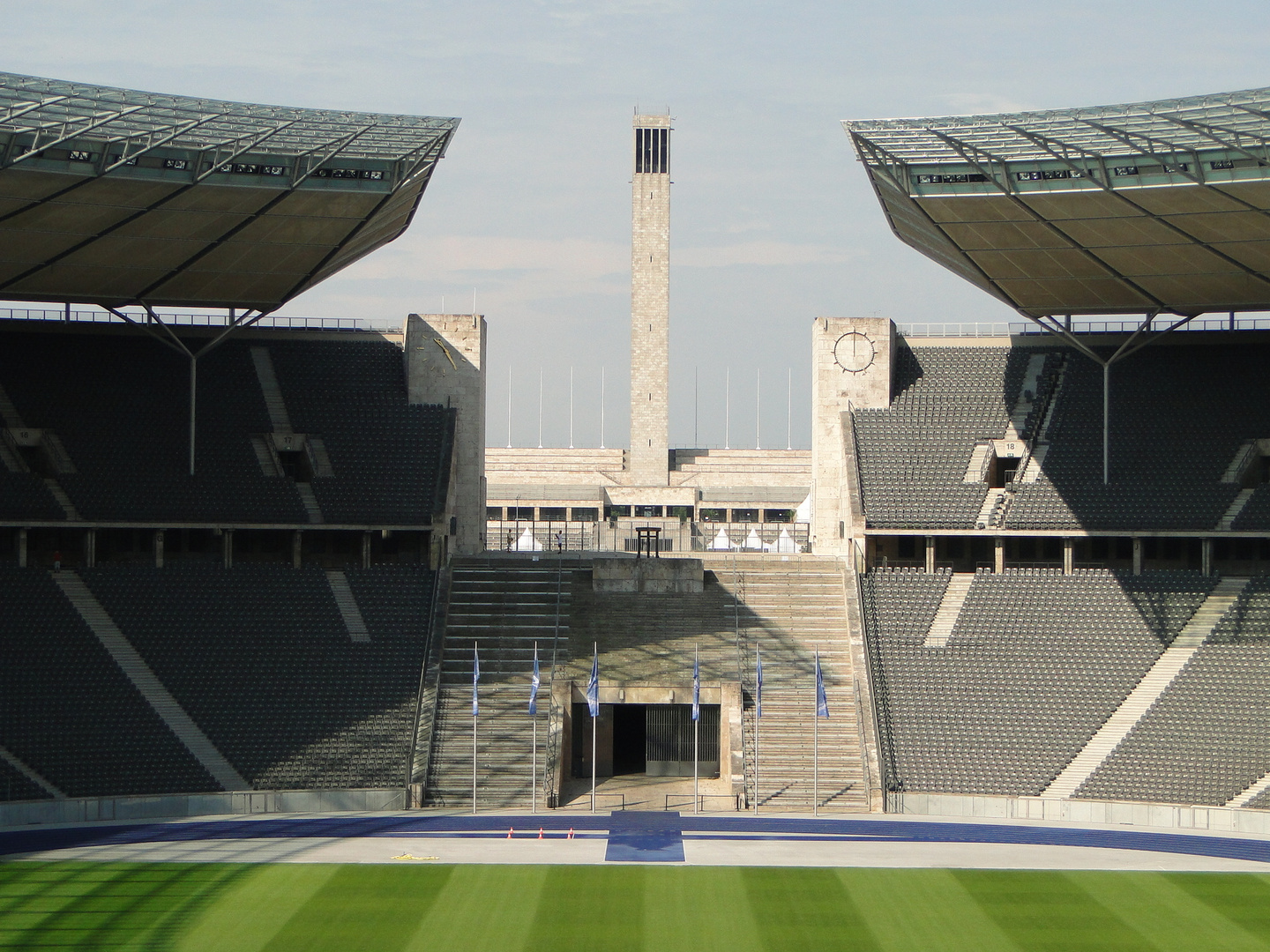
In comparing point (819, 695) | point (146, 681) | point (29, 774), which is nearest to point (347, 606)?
point (146, 681)

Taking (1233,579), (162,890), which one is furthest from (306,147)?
(1233,579)

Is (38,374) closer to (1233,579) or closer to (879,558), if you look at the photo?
(879,558)

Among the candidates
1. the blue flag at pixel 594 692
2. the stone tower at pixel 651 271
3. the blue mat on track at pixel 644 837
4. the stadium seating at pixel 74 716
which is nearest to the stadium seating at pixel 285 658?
the stadium seating at pixel 74 716

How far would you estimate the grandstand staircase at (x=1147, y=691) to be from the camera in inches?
1857

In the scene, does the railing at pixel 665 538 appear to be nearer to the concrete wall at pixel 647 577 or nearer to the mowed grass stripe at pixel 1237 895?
the concrete wall at pixel 647 577

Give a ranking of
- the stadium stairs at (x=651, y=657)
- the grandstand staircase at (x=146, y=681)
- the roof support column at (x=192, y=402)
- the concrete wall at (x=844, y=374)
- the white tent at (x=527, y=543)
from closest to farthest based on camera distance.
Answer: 1. the grandstand staircase at (x=146, y=681)
2. the stadium stairs at (x=651, y=657)
3. the roof support column at (x=192, y=402)
4. the concrete wall at (x=844, y=374)
5. the white tent at (x=527, y=543)

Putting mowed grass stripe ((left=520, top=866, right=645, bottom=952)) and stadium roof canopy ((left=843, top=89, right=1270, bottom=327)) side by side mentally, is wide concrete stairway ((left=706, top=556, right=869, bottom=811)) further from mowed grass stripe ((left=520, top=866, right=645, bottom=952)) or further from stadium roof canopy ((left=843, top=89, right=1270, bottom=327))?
stadium roof canopy ((left=843, top=89, right=1270, bottom=327))

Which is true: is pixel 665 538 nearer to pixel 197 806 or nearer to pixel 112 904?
pixel 197 806

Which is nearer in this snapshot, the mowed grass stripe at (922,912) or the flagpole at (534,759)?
the mowed grass stripe at (922,912)

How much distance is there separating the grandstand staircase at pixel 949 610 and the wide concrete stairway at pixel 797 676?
2850 millimetres

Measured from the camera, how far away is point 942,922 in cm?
3441

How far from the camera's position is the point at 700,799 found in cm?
4894

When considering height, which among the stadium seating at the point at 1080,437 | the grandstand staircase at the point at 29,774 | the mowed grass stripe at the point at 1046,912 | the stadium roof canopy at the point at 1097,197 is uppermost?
the stadium roof canopy at the point at 1097,197

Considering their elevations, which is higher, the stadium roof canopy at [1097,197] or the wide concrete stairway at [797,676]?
the stadium roof canopy at [1097,197]
